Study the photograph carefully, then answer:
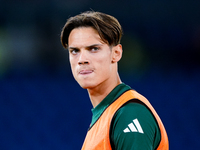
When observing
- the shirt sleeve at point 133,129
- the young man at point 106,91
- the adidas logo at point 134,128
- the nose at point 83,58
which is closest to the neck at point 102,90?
the young man at point 106,91

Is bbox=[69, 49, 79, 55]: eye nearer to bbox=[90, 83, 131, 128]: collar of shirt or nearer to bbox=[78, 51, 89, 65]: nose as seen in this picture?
bbox=[78, 51, 89, 65]: nose

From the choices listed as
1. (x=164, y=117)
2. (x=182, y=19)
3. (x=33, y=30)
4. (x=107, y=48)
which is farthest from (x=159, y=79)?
(x=107, y=48)

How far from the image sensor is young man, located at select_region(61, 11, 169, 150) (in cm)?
93

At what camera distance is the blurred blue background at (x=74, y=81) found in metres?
3.14

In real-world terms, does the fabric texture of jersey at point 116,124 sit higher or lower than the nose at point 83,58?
lower

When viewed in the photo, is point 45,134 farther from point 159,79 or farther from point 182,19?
point 182,19

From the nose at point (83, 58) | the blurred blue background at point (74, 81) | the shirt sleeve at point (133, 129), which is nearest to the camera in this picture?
the shirt sleeve at point (133, 129)

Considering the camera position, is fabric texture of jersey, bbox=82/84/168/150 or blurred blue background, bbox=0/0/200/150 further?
blurred blue background, bbox=0/0/200/150

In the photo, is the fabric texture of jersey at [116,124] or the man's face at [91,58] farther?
the man's face at [91,58]

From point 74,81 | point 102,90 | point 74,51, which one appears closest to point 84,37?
point 74,51

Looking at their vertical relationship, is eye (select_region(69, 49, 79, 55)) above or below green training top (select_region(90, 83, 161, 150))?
above

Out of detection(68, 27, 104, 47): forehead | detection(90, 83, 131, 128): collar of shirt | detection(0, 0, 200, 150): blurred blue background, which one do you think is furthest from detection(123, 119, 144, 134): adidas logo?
detection(0, 0, 200, 150): blurred blue background

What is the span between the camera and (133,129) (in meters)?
0.89

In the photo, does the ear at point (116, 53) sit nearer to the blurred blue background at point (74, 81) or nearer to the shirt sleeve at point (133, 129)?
the shirt sleeve at point (133, 129)
